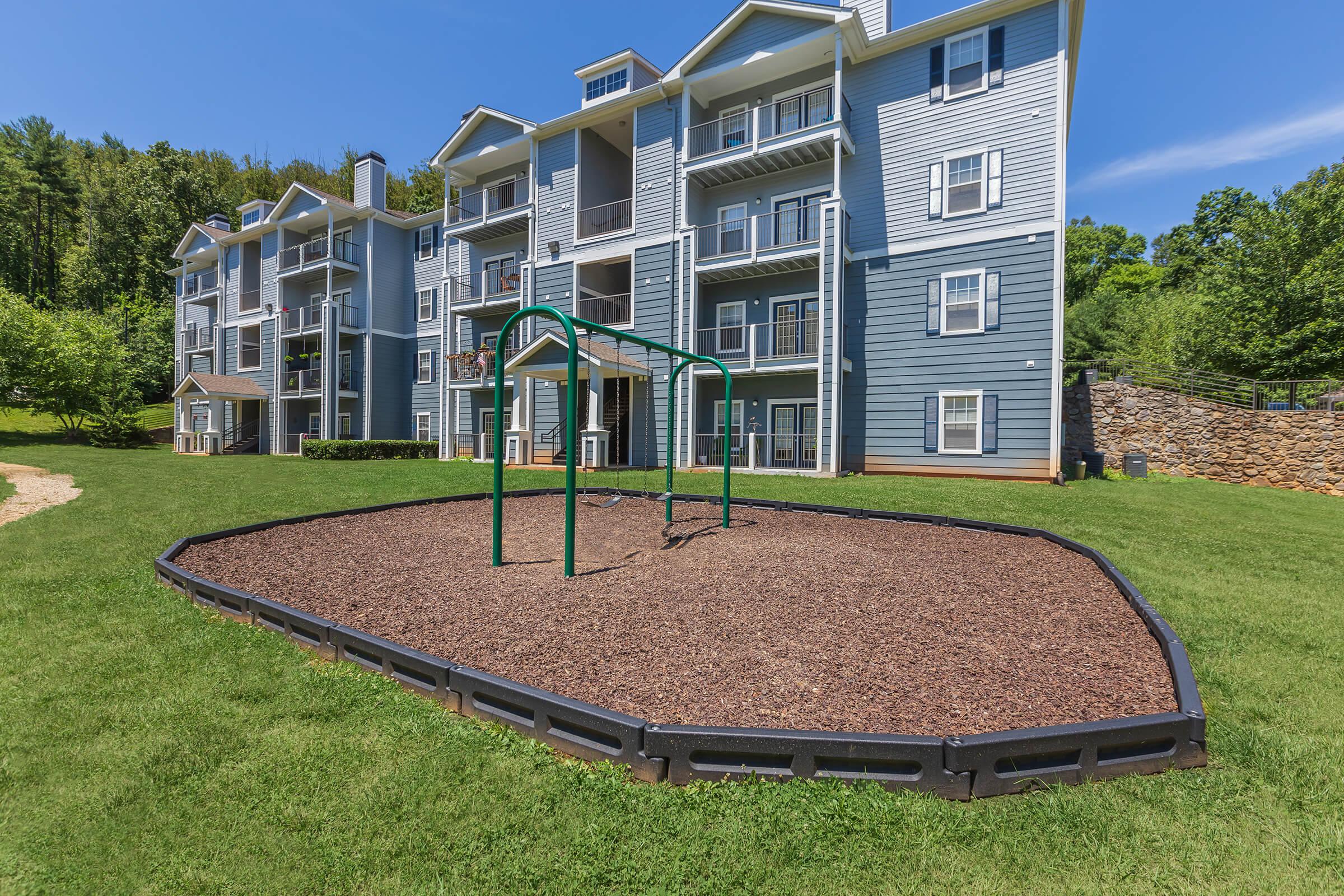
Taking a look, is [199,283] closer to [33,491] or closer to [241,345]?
[241,345]

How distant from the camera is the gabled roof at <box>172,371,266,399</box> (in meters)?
26.1

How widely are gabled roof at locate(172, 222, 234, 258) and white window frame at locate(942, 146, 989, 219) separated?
3413 centimetres

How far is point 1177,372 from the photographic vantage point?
17766mm

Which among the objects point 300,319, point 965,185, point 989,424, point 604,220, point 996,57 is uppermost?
point 996,57

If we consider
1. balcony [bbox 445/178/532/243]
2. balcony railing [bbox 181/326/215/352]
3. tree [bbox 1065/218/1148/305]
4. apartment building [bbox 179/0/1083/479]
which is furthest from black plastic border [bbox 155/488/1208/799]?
tree [bbox 1065/218/1148/305]

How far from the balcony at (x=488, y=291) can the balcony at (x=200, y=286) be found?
17.6 metres

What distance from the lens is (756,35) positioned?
1584cm

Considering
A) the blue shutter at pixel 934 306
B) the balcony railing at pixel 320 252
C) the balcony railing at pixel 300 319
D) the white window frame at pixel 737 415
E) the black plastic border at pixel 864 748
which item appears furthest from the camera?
the balcony railing at pixel 300 319

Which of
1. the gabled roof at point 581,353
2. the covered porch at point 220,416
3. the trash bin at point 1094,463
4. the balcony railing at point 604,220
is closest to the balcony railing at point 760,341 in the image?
the gabled roof at point 581,353

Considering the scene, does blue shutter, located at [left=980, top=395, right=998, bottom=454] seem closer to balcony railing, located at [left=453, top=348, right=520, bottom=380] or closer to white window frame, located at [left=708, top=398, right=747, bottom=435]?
white window frame, located at [left=708, top=398, right=747, bottom=435]

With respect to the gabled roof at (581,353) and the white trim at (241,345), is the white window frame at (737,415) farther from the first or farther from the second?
the white trim at (241,345)

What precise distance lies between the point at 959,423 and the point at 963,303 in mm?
3125

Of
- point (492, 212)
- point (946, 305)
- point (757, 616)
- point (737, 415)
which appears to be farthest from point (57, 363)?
point (946, 305)

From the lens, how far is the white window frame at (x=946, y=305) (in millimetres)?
14156
